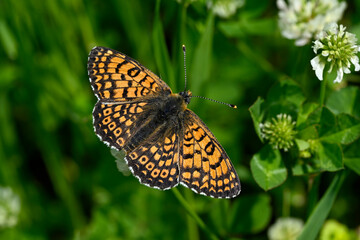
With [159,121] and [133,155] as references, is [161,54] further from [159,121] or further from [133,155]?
[133,155]

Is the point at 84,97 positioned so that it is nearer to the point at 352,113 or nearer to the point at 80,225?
the point at 80,225

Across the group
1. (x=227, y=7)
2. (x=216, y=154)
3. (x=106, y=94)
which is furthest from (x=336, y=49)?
(x=227, y=7)

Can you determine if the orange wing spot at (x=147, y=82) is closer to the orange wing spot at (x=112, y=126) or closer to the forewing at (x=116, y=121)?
the forewing at (x=116, y=121)

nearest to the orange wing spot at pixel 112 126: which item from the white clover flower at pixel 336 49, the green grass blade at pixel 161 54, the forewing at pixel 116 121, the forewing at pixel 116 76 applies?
the forewing at pixel 116 121

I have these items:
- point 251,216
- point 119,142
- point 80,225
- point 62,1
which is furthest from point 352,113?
point 62,1

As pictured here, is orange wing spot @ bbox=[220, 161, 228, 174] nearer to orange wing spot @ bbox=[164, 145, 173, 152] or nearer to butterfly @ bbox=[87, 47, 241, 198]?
butterfly @ bbox=[87, 47, 241, 198]

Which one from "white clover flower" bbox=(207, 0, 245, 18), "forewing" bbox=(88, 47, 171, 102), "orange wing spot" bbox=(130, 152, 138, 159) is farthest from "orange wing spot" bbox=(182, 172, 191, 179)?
"white clover flower" bbox=(207, 0, 245, 18)
